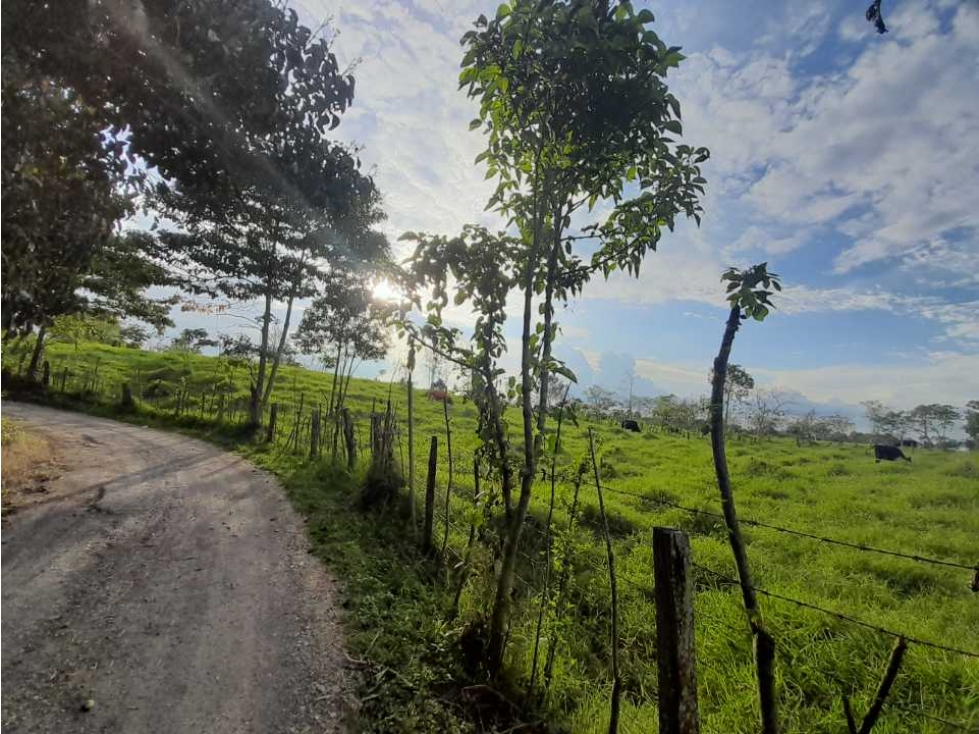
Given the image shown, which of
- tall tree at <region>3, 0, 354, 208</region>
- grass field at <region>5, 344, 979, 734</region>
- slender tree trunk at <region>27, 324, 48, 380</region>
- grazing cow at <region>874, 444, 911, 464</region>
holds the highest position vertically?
tall tree at <region>3, 0, 354, 208</region>

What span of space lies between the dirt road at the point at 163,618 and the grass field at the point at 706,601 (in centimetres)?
52

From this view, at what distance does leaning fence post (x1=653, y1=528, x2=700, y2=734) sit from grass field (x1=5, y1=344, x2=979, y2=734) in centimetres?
82

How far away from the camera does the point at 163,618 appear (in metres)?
4.48

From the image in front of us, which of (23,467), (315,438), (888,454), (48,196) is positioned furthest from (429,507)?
(888,454)

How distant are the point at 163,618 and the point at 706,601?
254 inches

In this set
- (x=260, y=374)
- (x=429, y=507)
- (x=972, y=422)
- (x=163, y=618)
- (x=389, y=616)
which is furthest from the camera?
(x=972, y=422)

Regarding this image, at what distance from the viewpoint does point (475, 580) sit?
5090 mm

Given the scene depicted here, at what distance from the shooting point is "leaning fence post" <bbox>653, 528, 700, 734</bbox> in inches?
95.4

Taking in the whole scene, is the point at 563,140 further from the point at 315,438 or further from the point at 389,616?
the point at 315,438

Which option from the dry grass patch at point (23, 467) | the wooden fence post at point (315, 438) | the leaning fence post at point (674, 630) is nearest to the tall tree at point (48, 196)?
the leaning fence post at point (674, 630)

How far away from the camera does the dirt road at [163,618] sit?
11.1 feet

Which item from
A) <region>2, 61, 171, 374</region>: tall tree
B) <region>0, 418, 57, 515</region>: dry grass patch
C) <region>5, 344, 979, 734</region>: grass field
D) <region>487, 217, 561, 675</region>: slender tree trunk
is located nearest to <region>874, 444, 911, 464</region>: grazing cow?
<region>5, 344, 979, 734</region>: grass field

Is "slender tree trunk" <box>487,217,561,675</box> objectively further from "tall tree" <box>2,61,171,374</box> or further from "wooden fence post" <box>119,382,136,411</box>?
"wooden fence post" <box>119,382,136,411</box>

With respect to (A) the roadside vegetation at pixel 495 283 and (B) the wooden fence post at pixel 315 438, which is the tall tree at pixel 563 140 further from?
(B) the wooden fence post at pixel 315 438
